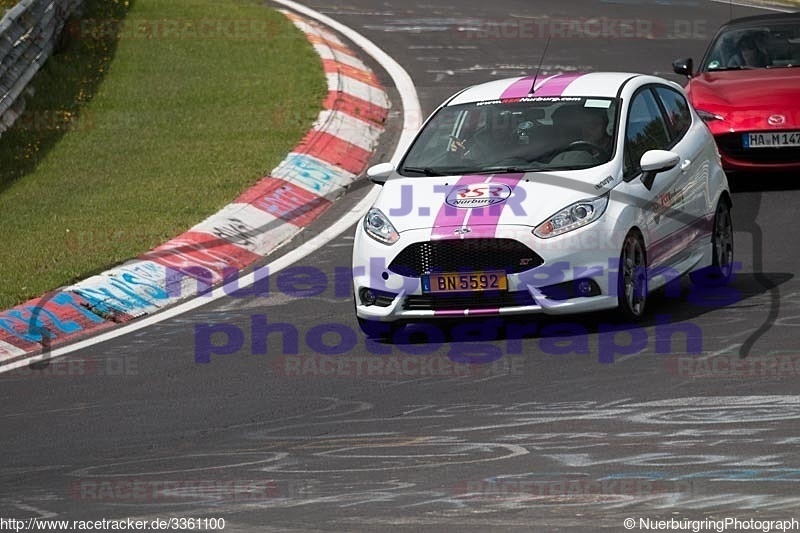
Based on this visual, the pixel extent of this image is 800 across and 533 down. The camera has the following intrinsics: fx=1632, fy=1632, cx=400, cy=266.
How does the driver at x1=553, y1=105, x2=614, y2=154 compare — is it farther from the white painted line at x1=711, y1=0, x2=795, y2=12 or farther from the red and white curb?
the white painted line at x1=711, y1=0, x2=795, y2=12

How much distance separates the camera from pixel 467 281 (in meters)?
9.91

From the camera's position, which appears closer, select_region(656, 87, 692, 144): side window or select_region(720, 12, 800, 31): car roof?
select_region(656, 87, 692, 144): side window

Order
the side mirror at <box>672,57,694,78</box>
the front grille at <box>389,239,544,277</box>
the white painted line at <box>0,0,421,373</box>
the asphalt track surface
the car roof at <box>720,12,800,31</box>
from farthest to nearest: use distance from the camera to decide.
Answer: the car roof at <box>720,12,800,31</box> → the side mirror at <box>672,57,694,78</box> → the white painted line at <box>0,0,421,373</box> → the front grille at <box>389,239,544,277</box> → the asphalt track surface

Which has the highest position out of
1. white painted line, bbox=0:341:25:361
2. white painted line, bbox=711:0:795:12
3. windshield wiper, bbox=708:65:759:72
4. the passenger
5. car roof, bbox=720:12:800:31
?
white painted line, bbox=711:0:795:12

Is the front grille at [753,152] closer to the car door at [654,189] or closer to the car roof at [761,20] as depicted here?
the car roof at [761,20]

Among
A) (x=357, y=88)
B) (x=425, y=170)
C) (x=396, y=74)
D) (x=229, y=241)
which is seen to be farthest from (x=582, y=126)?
(x=396, y=74)

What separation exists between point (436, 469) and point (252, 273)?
575 centimetres

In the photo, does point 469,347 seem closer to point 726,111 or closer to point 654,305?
point 654,305

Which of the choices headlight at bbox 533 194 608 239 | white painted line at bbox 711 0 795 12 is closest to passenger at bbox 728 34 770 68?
headlight at bbox 533 194 608 239

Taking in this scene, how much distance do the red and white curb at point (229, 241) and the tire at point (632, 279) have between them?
3607mm

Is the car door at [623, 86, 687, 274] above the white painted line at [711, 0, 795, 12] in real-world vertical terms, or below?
below

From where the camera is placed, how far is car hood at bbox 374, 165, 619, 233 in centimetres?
994

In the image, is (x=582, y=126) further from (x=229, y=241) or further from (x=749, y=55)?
(x=749, y=55)

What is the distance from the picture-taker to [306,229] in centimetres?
1412
